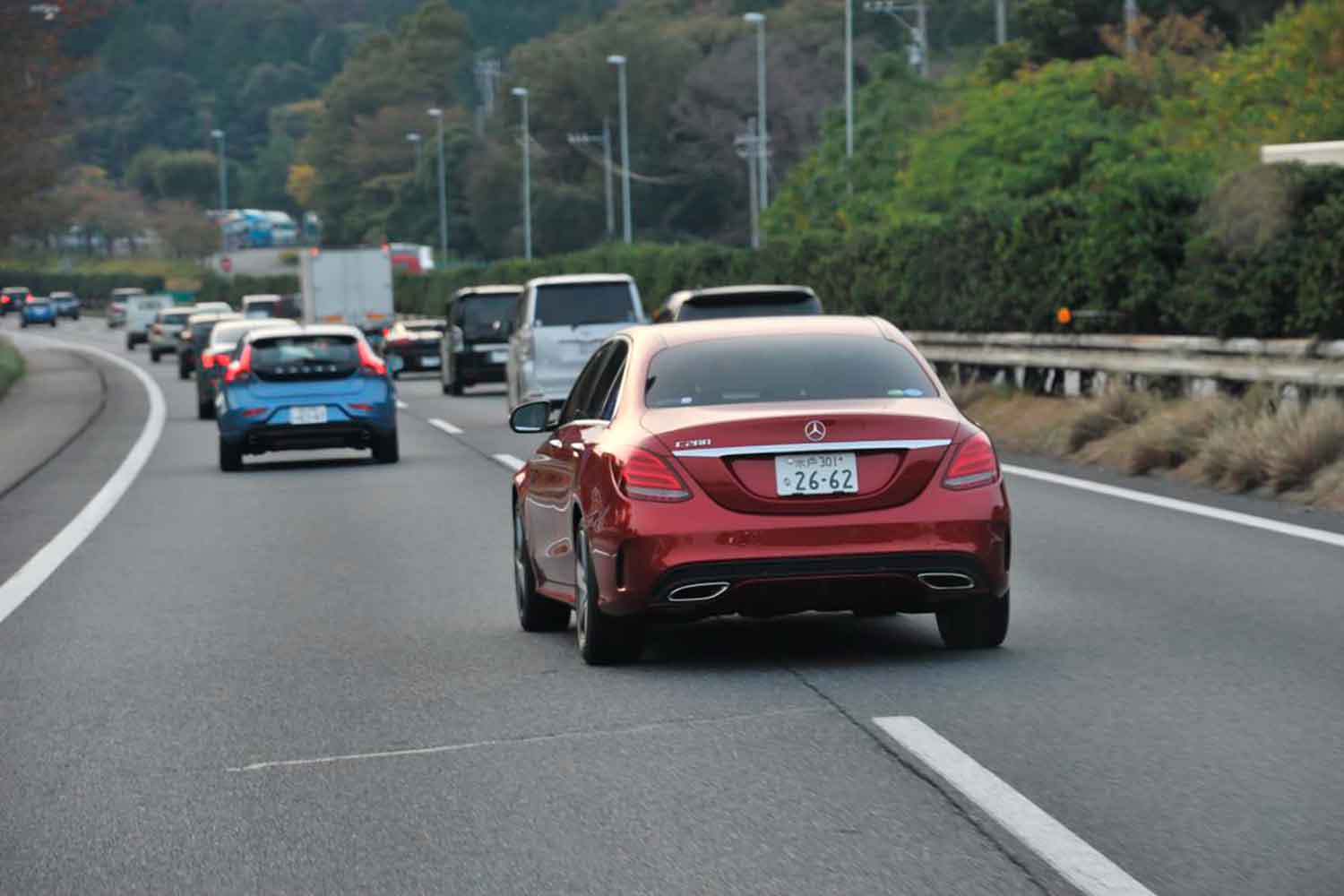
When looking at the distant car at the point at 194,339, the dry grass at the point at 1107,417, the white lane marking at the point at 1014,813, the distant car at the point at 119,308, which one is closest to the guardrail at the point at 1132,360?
the dry grass at the point at 1107,417

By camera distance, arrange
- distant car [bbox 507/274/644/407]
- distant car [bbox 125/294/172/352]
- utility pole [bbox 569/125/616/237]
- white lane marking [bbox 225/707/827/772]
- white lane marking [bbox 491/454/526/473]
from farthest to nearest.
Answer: utility pole [bbox 569/125/616/237] < distant car [bbox 125/294/172/352] < distant car [bbox 507/274/644/407] < white lane marking [bbox 491/454/526/473] < white lane marking [bbox 225/707/827/772]

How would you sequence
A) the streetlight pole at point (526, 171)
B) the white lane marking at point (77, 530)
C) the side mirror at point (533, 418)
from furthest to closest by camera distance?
the streetlight pole at point (526, 171) → the white lane marking at point (77, 530) → the side mirror at point (533, 418)

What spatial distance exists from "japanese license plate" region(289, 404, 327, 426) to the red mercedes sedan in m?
15.6

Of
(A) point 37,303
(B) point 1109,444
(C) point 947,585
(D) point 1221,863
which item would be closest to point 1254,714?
(C) point 947,585

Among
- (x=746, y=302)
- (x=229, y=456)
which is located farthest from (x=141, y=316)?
Answer: (x=746, y=302)

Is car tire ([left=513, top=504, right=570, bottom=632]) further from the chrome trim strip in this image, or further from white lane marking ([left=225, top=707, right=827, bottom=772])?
white lane marking ([left=225, top=707, right=827, bottom=772])

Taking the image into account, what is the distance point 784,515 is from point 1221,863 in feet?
11.7

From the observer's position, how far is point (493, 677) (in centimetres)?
1022

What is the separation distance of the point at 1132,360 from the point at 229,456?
8707 mm

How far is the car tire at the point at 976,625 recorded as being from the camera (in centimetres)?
1040

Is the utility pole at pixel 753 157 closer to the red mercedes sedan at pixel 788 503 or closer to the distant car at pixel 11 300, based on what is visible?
the distant car at pixel 11 300

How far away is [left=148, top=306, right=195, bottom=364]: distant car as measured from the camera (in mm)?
73062

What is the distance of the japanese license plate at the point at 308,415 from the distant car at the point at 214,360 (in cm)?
776

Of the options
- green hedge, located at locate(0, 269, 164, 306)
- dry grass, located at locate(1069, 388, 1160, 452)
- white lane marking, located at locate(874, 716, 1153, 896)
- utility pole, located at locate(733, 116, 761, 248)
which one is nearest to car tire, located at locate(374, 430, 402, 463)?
dry grass, located at locate(1069, 388, 1160, 452)
